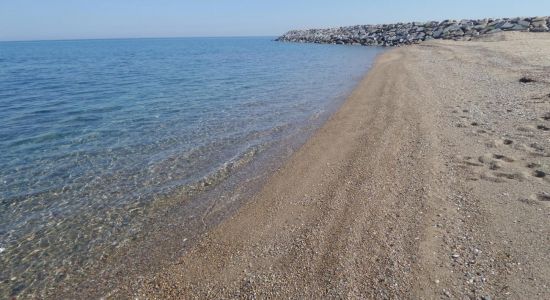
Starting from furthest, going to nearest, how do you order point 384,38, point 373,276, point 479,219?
point 384,38
point 479,219
point 373,276

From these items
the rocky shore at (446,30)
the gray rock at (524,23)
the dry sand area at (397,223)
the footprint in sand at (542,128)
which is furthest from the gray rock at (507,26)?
the footprint in sand at (542,128)

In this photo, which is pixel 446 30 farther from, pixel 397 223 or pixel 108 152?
pixel 397 223

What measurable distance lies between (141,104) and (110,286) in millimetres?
13087

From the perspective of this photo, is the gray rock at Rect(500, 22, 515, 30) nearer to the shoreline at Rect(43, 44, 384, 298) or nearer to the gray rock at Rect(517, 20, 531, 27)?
the gray rock at Rect(517, 20, 531, 27)

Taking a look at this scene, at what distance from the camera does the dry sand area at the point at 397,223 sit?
459 centimetres

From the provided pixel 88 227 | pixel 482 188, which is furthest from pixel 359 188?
pixel 88 227

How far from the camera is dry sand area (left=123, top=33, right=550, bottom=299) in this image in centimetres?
459

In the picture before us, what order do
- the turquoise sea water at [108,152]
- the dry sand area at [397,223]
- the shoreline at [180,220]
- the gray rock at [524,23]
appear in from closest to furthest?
the dry sand area at [397,223], the shoreline at [180,220], the turquoise sea water at [108,152], the gray rock at [524,23]

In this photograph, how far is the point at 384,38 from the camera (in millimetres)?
58875

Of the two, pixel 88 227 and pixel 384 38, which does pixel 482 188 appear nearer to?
pixel 88 227

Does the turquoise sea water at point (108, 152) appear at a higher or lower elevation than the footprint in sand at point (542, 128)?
lower

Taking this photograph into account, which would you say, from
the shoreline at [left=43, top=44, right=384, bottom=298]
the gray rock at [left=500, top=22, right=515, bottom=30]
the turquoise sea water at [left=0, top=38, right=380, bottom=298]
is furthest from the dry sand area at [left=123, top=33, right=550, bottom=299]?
the gray rock at [left=500, top=22, right=515, bottom=30]

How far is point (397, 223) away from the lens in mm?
5852

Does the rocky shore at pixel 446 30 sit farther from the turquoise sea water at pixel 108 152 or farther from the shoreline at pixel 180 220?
the shoreline at pixel 180 220
